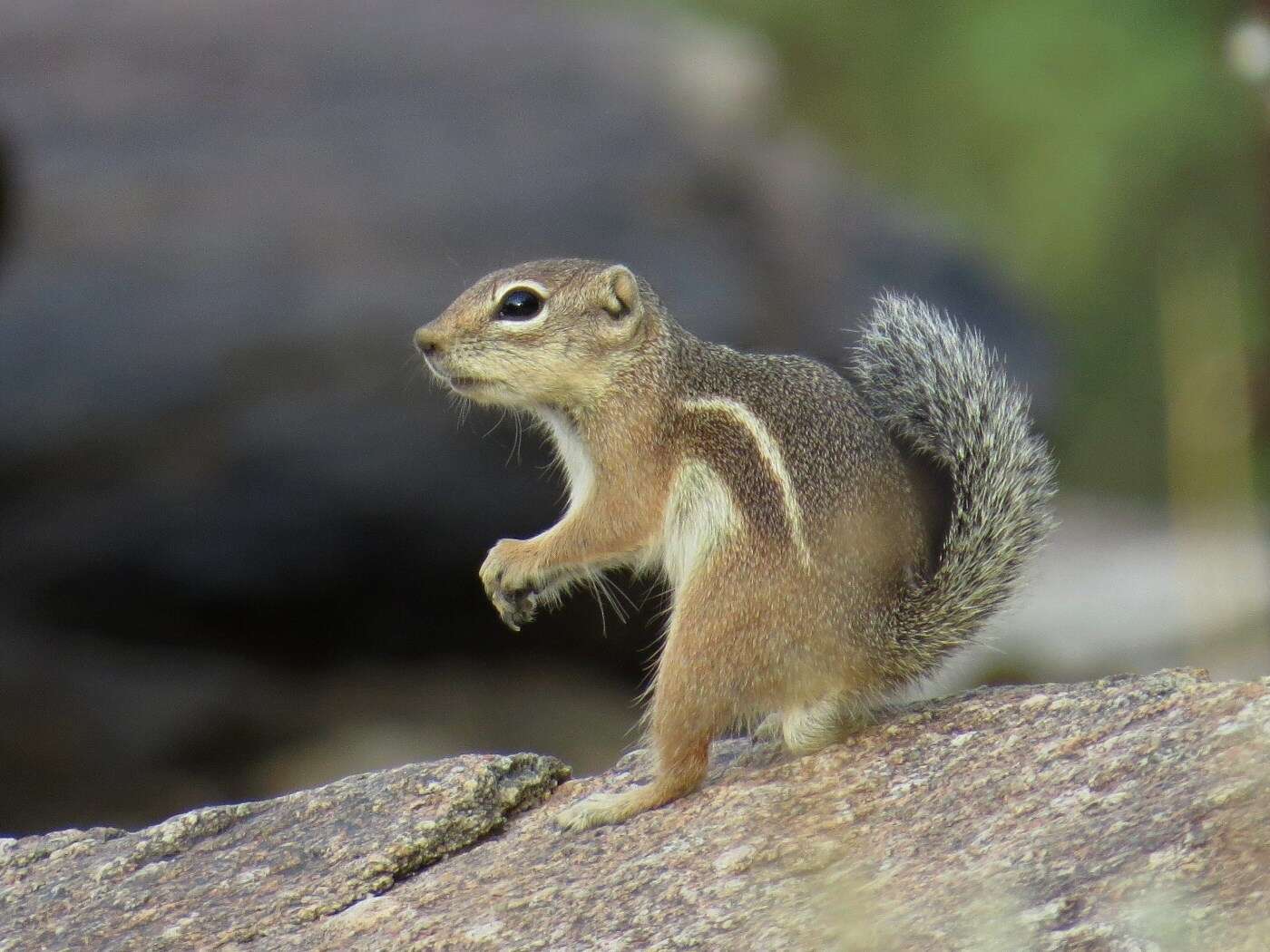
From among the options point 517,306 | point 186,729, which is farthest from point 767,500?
point 186,729

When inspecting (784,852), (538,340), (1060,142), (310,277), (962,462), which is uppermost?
(1060,142)

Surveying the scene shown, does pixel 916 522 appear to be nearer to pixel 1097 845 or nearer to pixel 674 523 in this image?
pixel 674 523

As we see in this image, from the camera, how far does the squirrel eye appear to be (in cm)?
512

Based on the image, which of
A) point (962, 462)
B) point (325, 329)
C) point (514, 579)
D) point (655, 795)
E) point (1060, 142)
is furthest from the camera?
point (1060, 142)

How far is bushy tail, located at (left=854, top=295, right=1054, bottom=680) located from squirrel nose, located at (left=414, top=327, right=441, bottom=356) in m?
1.27

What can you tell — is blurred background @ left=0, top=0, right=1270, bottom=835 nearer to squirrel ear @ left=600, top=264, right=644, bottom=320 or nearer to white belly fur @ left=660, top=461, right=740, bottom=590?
squirrel ear @ left=600, top=264, right=644, bottom=320

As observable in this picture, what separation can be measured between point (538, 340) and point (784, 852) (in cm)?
184

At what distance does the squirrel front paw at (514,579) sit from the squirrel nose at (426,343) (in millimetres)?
635

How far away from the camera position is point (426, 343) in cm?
509

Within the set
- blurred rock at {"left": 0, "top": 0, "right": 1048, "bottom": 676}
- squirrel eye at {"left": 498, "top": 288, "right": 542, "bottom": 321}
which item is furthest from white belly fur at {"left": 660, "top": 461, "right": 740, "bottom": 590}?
blurred rock at {"left": 0, "top": 0, "right": 1048, "bottom": 676}

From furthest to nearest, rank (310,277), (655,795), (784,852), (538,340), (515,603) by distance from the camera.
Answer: (310,277), (538,340), (515,603), (655,795), (784,852)

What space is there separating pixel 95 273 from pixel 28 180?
0.74 meters

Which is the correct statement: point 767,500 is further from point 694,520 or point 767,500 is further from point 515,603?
point 515,603

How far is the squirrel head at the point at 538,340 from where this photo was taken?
16.6 feet
